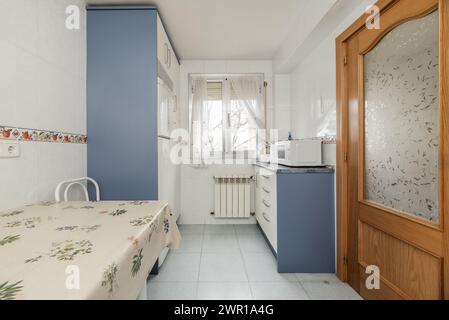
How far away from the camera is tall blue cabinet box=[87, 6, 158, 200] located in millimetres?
2115

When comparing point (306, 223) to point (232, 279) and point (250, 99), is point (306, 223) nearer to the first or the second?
point (232, 279)

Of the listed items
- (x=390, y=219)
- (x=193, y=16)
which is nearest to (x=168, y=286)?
(x=390, y=219)

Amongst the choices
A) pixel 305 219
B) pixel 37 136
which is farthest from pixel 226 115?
pixel 37 136

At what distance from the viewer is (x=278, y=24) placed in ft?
8.48

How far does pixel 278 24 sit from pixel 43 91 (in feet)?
7.43

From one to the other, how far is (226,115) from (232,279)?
2262 millimetres

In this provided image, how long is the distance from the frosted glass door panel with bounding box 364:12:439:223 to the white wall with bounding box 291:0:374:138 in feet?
1.39

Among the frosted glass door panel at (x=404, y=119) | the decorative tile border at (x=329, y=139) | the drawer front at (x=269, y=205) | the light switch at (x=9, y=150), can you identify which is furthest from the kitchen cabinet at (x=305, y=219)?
the light switch at (x=9, y=150)

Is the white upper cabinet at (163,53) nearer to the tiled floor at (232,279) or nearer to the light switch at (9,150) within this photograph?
the light switch at (9,150)

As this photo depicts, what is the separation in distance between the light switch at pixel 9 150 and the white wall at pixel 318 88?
7.51ft

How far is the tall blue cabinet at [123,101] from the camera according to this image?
6.94ft

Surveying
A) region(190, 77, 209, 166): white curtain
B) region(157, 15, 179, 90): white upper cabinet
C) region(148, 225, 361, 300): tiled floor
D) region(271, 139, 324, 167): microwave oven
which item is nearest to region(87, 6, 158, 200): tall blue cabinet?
region(157, 15, 179, 90): white upper cabinet

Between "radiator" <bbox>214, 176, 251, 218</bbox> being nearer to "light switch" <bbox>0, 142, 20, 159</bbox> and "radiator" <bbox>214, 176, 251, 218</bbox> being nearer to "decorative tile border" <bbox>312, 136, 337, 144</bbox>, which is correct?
"decorative tile border" <bbox>312, 136, 337, 144</bbox>

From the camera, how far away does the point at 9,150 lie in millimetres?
1337
